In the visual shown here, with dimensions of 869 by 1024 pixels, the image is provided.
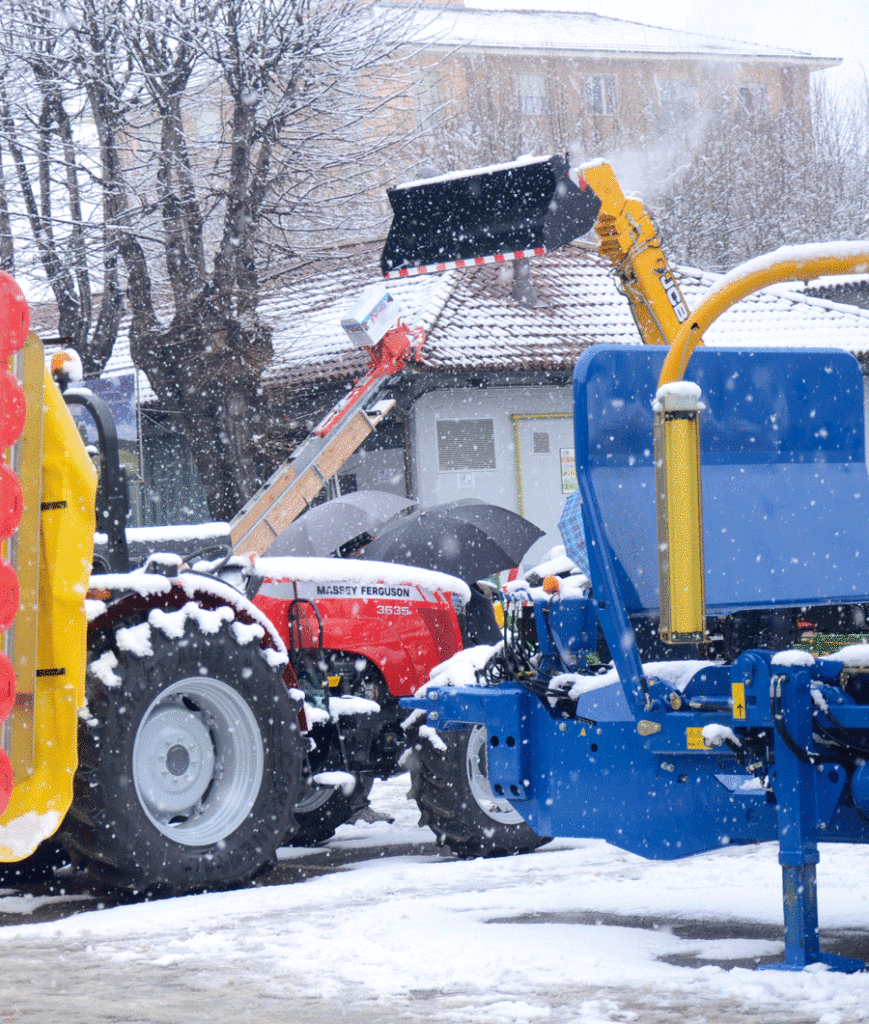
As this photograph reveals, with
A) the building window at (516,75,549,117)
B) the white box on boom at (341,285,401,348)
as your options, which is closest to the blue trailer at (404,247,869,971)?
the white box on boom at (341,285,401,348)

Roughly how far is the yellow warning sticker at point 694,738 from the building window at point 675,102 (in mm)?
26278

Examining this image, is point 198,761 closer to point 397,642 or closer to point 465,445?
point 397,642

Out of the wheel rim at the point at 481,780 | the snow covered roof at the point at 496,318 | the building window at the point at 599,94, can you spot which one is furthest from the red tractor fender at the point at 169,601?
the building window at the point at 599,94

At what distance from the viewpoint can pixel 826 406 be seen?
6.12m

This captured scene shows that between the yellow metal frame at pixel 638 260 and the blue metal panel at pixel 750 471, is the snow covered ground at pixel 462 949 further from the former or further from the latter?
the yellow metal frame at pixel 638 260

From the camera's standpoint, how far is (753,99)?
31.4 m

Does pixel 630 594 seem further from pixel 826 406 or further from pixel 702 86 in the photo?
pixel 702 86

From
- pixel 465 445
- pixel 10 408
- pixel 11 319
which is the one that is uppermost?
pixel 465 445

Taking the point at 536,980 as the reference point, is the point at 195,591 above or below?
above

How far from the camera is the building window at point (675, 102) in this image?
1181 inches

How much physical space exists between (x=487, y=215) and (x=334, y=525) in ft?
8.09

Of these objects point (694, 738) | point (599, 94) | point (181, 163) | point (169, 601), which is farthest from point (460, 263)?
point (599, 94)

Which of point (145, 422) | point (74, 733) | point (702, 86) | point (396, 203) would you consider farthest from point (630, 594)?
point (702, 86)

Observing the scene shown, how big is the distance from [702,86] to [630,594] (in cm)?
2808
